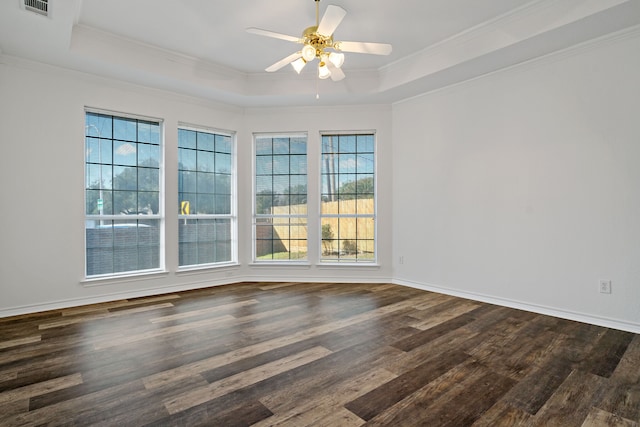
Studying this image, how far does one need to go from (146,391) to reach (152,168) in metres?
3.42

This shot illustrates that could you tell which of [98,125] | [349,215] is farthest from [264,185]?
[98,125]

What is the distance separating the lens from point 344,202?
18.7 feet

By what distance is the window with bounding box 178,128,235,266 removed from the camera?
5172mm

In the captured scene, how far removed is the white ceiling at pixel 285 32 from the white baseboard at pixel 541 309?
108 inches

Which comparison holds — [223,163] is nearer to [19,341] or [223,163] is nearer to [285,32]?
[285,32]

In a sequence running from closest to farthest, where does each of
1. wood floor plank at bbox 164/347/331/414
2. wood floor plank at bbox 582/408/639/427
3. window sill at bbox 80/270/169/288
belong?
wood floor plank at bbox 582/408/639/427 < wood floor plank at bbox 164/347/331/414 < window sill at bbox 80/270/169/288

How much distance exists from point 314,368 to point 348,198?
136 inches

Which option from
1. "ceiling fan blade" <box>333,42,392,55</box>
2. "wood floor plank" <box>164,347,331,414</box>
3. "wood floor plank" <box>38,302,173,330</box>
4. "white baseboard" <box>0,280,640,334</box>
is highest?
"ceiling fan blade" <box>333,42,392,55</box>

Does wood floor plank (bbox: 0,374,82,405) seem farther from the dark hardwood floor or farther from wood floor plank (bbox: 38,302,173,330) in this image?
wood floor plank (bbox: 38,302,173,330)

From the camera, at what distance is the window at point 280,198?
226 inches

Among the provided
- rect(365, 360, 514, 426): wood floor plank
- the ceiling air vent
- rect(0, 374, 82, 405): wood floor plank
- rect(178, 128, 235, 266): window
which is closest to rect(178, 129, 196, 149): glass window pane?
rect(178, 128, 235, 266): window

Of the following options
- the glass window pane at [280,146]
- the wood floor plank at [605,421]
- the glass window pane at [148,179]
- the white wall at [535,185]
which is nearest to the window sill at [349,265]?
the white wall at [535,185]

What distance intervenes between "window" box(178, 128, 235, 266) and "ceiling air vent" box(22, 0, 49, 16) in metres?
2.22

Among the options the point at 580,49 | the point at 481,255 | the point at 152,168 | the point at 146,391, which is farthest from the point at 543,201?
the point at 152,168
